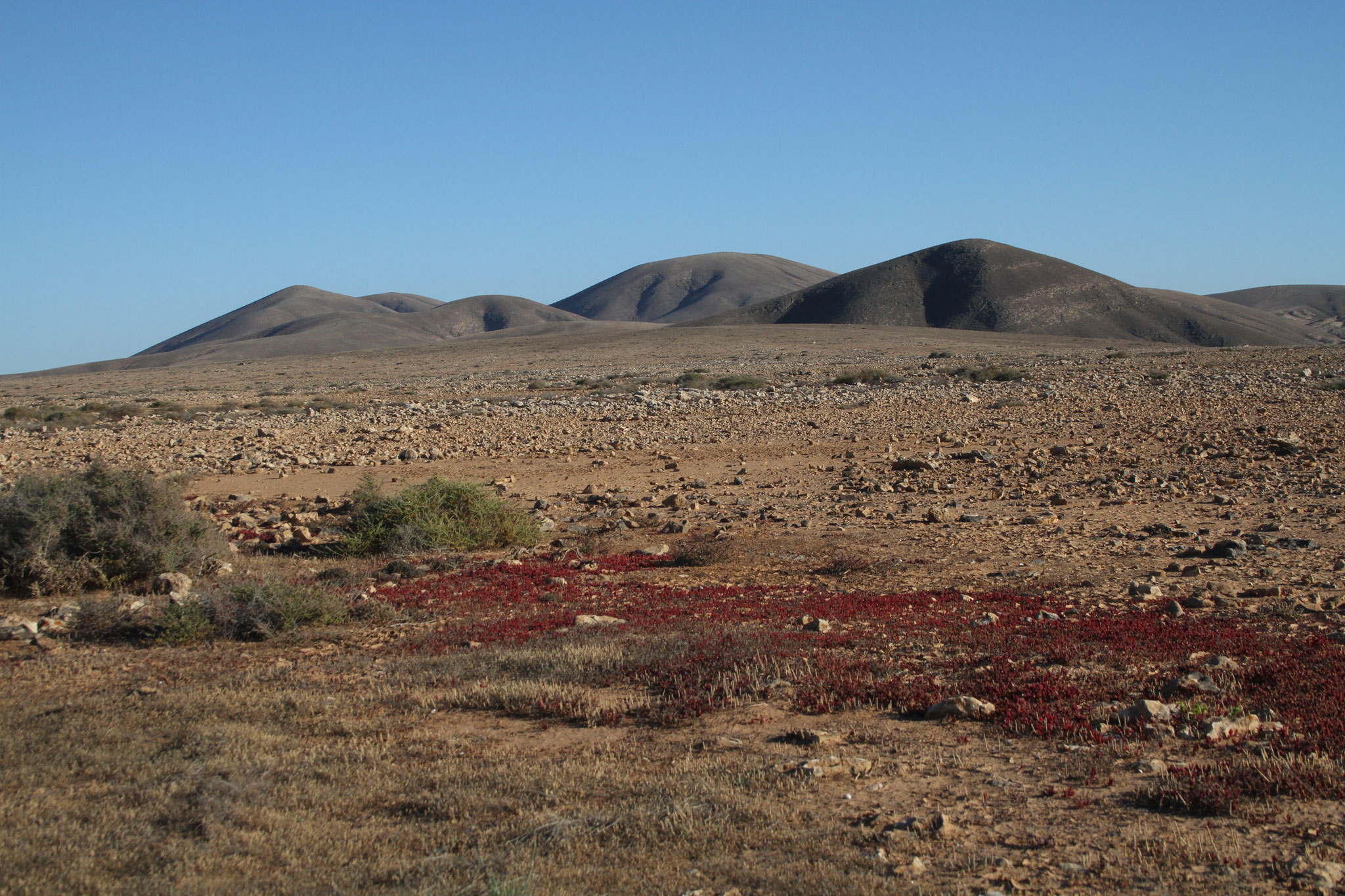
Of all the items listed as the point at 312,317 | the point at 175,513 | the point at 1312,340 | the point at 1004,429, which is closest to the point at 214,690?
the point at 175,513

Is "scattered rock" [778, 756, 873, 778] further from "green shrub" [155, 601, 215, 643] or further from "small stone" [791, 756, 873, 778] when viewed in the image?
"green shrub" [155, 601, 215, 643]

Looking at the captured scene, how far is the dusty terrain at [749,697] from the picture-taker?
12.1 ft

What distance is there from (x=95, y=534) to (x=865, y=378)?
24744 mm

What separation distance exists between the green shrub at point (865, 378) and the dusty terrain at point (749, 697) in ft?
48.6

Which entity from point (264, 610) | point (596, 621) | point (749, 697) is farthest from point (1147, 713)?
point (264, 610)

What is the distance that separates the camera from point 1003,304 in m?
118

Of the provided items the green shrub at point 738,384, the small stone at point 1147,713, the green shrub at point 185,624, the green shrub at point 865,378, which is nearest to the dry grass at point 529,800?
the small stone at point 1147,713

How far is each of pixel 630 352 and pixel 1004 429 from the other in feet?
141

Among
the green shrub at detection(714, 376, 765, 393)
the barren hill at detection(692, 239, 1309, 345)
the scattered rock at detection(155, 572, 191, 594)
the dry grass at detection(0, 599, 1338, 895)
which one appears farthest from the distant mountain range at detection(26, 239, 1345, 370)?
the dry grass at detection(0, 599, 1338, 895)

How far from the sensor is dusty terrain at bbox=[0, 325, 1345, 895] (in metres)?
3.70

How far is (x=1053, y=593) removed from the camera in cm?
793

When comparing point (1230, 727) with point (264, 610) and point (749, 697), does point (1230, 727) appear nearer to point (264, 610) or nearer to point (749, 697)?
point (749, 697)

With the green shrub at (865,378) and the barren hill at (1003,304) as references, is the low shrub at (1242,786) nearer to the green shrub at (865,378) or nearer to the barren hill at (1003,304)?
the green shrub at (865,378)

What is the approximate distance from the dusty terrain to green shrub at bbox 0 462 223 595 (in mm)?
424
